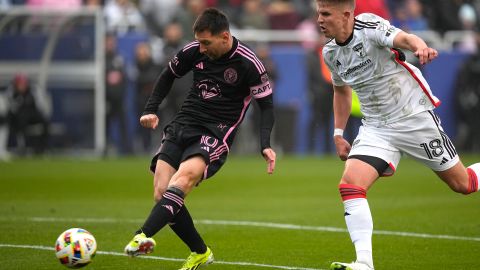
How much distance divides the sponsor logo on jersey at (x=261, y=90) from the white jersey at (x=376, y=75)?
0.75 m

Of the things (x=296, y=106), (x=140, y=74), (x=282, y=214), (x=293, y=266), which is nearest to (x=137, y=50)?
(x=140, y=74)

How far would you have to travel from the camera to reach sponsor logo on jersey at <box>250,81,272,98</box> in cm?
911

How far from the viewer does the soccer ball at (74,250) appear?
8.12 m

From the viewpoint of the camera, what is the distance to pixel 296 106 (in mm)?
24625

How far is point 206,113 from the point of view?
9.05 m

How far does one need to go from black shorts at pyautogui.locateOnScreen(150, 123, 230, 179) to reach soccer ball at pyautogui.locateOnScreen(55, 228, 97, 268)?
45.5 inches

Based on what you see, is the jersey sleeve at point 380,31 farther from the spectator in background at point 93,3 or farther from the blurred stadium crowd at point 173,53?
the spectator in background at point 93,3

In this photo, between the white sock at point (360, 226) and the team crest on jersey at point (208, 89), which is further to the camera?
the team crest on jersey at point (208, 89)

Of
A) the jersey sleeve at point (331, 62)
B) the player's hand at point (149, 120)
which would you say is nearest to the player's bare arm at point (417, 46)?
the jersey sleeve at point (331, 62)

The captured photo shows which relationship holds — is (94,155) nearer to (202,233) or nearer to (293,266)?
(202,233)

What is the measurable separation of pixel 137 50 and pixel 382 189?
890cm

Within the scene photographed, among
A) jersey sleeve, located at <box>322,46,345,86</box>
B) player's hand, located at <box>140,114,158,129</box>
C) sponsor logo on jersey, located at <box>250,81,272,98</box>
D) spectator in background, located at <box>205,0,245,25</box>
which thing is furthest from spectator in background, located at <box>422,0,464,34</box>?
player's hand, located at <box>140,114,158,129</box>

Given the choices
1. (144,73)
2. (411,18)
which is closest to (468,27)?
(411,18)

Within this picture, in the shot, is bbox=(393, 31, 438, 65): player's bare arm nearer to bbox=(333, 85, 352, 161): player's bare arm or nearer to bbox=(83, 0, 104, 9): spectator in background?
bbox=(333, 85, 352, 161): player's bare arm
